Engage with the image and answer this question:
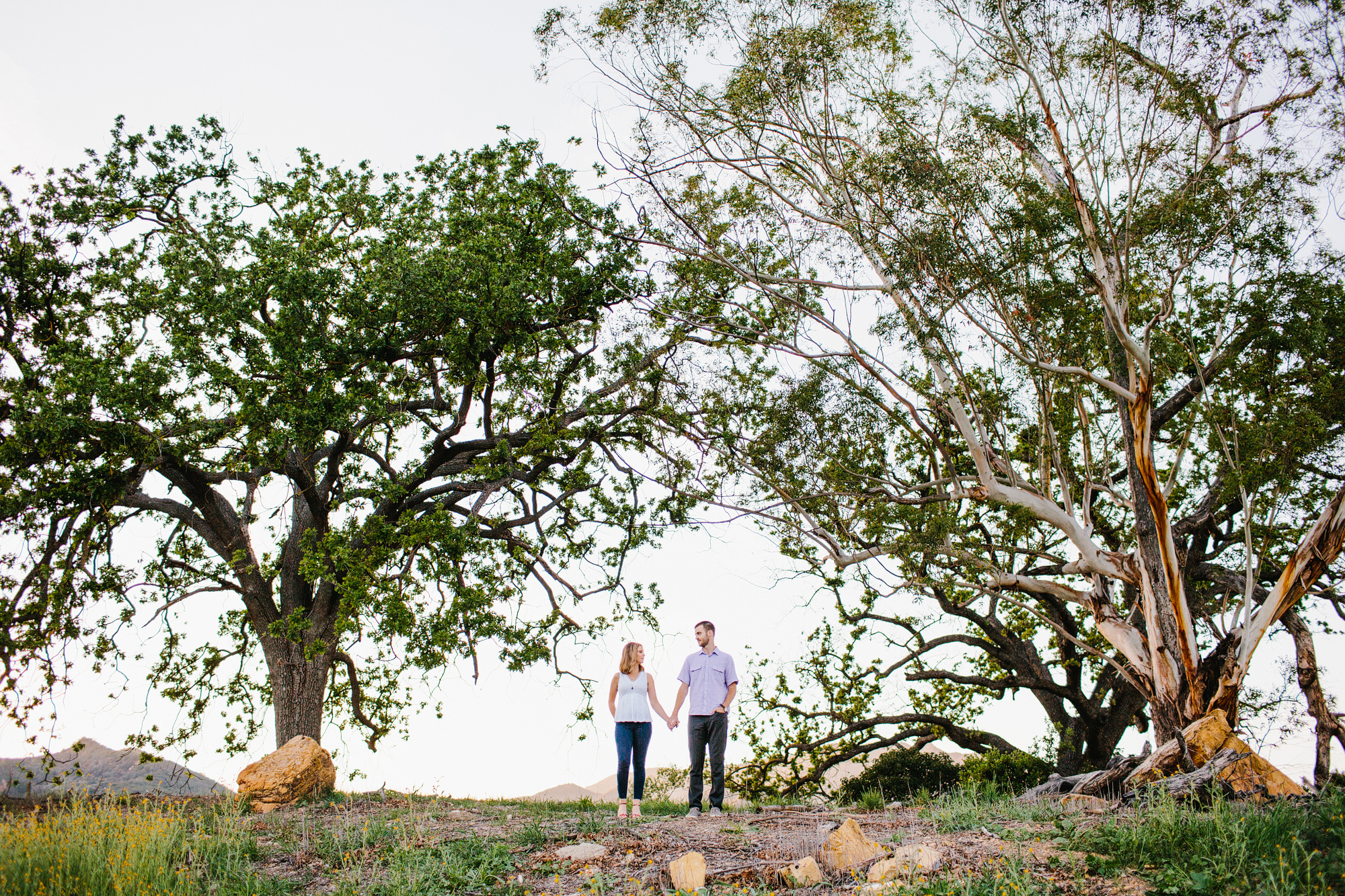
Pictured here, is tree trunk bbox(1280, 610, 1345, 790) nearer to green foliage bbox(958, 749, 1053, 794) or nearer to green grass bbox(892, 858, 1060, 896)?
green foliage bbox(958, 749, 1053, 794)

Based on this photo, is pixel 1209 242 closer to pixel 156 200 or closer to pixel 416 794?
pixel 416 794

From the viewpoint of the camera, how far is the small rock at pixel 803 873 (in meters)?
5.93

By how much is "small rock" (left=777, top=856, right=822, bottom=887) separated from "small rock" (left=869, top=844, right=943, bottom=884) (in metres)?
0.37

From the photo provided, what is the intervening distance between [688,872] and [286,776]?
6242 mm

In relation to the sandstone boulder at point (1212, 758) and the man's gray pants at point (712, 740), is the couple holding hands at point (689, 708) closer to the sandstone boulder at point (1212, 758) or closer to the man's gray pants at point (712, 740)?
the man's gray pants at point (712, 740)

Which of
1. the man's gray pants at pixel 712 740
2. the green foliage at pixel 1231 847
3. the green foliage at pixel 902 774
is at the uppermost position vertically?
the man's gray pants at pixel 712 740

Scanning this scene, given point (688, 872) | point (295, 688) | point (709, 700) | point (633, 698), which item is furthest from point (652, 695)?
point (295, 688)

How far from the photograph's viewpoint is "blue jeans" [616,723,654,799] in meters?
8.34

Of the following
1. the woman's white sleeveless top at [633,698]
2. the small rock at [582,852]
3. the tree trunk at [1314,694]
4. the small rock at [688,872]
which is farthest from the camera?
the tree trunk at [1314,694]

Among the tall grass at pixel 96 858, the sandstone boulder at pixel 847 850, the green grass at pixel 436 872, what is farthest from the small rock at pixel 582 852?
the tall grass at pixel 96 858

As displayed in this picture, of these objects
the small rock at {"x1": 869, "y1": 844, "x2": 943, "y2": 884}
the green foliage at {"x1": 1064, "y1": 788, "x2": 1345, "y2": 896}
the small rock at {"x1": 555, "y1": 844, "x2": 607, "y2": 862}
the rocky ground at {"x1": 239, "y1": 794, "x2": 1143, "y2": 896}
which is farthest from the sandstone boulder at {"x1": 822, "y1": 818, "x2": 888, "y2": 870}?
the small rock at {"x1": 555, "y1": 844, "x2": 607, "y2": 862}

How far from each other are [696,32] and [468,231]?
5537 millimetres

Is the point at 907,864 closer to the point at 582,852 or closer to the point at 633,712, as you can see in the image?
the point at 582,852

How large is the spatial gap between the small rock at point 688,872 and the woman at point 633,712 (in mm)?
2348
